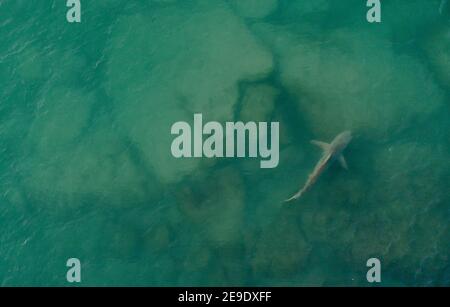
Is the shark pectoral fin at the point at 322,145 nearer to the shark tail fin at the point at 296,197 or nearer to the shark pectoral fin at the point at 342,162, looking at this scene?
the shark pectoral fin at the point at 342,162

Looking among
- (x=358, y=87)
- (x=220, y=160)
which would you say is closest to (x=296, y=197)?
(x=220, y=160)

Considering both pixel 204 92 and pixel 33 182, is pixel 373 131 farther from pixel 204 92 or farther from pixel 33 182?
pixel 33 182

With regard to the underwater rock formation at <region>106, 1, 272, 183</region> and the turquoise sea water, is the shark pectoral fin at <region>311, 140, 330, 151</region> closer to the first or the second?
the turquoise sea water

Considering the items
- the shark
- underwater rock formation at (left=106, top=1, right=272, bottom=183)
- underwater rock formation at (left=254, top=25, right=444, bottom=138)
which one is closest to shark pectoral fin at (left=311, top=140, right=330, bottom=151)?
the shark

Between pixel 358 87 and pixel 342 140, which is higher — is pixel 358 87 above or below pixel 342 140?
above

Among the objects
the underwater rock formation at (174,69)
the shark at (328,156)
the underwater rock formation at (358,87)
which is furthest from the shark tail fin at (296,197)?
the underwater rock formation at (174,69)

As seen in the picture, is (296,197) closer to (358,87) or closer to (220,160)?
(220,160)

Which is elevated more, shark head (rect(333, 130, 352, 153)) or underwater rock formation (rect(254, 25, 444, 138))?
underwater rock formation (rect(254, 25, 444, 138))
